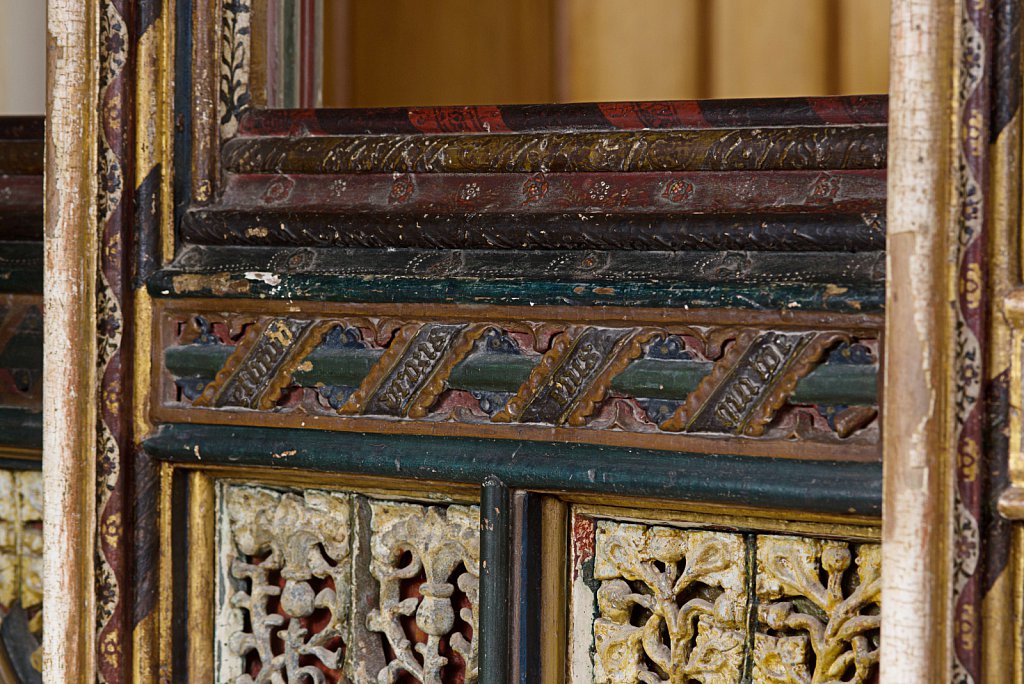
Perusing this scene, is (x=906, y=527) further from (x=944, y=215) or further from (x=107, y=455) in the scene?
(x=107, y=455)

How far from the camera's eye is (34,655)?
5.39 feet

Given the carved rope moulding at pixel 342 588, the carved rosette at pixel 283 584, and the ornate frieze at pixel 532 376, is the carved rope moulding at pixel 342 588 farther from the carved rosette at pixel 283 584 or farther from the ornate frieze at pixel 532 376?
the ornate frieze at pixel 532 376

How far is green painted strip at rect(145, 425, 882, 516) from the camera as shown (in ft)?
3.78

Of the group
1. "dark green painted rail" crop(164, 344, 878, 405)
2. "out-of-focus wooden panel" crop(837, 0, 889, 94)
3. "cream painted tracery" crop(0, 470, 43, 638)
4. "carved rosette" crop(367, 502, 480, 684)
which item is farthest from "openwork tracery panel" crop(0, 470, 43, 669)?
"out-of-focus wooden panel" crop(837, 0, 889, 94)

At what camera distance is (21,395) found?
1601 millimetres

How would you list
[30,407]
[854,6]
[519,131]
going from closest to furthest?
[519,131]
[30,407]
[854,6]

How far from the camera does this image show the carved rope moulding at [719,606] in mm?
1188

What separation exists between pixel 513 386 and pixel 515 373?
1 cm

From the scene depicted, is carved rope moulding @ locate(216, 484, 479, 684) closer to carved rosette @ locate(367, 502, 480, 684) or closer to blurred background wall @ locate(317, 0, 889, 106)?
carved rosette @ locate(367, 502, 480, 684)

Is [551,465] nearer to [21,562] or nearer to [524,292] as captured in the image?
[524,292]

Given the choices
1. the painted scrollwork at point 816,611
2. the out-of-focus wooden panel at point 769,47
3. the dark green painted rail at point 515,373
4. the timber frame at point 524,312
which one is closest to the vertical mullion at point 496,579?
the timber frame at point 524,312

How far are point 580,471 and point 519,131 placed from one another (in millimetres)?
361

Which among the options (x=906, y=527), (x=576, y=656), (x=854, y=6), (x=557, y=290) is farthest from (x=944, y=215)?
(x=854, y=6)

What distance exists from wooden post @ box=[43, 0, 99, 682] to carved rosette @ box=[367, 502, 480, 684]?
328 mm
